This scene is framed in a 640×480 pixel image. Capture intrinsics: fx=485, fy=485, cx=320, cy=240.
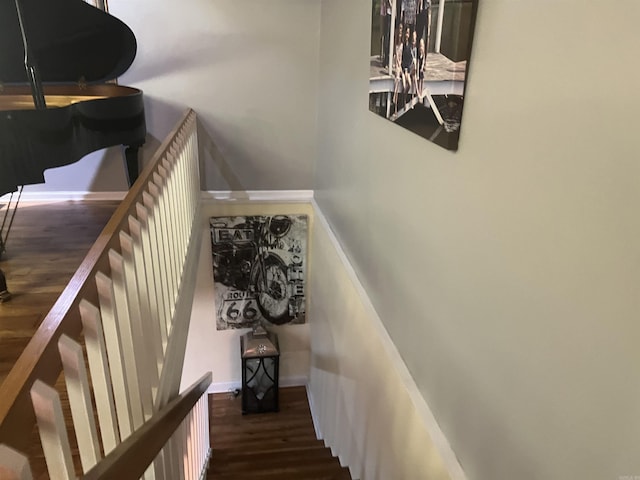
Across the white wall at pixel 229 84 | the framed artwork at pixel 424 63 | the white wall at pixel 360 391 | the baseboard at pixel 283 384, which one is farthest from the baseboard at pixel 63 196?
the framed artwork at pixel 424 63

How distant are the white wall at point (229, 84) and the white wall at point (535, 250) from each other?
8.46 ft

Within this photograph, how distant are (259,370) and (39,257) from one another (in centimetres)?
240

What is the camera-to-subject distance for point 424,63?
175 centimetres

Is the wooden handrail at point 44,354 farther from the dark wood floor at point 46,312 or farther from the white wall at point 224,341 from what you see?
the white wall at point 224,341

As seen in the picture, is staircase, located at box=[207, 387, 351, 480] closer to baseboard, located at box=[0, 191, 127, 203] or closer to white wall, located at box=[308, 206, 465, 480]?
white wall, located at box=[308, 206, 465, 480]

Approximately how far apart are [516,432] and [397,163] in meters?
1.26

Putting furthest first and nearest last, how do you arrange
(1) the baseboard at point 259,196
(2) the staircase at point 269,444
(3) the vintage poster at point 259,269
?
(3) the vintage poster at point 259,269 → (1) the baseboard at point 259,196 → (2) the staircase at point 269,444

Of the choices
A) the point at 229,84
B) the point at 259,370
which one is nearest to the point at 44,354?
the point at 229,84

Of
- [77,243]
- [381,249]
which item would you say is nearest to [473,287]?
[381,249]

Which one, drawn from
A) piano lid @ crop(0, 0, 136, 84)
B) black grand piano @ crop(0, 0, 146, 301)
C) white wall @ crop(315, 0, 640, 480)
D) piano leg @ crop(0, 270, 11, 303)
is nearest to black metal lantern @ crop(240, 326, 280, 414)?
black grand piano @ crop(0, 0, 146, 301)

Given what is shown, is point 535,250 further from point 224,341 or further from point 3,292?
point 224,341

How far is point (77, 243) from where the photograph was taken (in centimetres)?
365

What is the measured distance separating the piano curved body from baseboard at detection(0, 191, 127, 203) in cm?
53

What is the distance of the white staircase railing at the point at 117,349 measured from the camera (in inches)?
35.5
